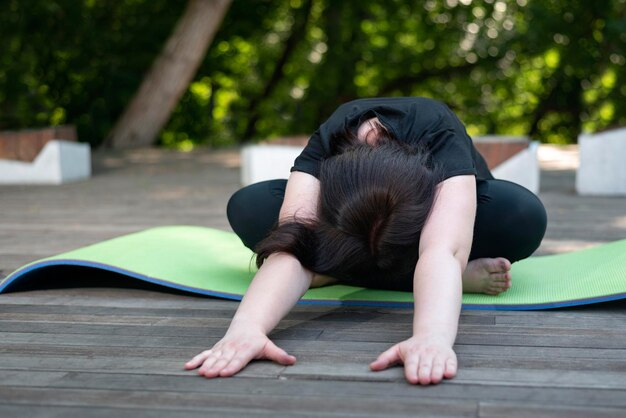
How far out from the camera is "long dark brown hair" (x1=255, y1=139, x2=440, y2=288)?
6.29ft

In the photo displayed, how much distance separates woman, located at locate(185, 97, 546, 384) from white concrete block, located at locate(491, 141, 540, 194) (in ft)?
10.6

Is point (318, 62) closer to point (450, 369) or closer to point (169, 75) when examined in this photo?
point (169, 75)

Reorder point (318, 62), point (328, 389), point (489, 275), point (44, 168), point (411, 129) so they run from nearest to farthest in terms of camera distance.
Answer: point (328, 389) < point (411, 129) < point (489, 275) < point (44, 168) < point (318, 62)

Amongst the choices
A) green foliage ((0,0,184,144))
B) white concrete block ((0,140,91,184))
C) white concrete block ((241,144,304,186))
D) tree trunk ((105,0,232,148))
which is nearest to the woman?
white concrete block ((241,144,304,186))

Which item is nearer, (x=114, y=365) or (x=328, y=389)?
(x=328, y=389)

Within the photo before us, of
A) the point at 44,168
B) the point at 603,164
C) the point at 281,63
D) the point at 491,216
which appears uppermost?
the point at 491,216

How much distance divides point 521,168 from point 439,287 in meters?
4.08

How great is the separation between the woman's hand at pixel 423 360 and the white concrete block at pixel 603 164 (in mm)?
4388

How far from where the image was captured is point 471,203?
199 cm

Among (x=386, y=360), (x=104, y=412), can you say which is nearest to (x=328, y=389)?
(x=386, y=360)

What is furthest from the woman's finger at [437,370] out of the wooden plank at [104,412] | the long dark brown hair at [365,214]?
the long dark brown hair at [365,214]

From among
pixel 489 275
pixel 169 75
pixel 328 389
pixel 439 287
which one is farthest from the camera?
pixel 169 75

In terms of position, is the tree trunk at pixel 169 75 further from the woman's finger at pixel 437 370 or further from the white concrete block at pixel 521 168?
the woman's finger at pixel 437 370

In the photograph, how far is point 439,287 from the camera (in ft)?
5.85
